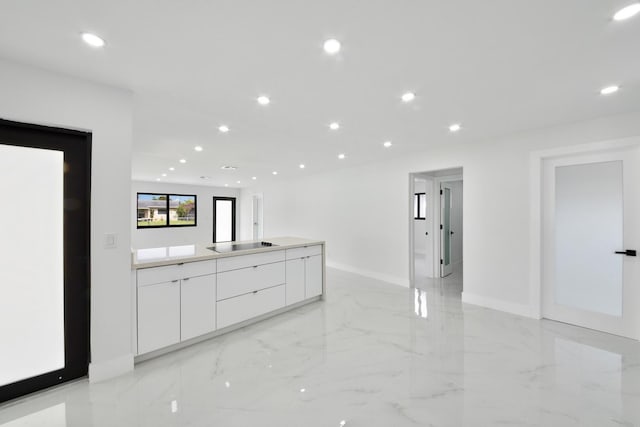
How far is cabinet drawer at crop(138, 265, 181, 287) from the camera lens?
248cm

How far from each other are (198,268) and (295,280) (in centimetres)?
143

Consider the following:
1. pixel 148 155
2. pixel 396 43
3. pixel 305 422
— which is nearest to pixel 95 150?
pixel 396 43

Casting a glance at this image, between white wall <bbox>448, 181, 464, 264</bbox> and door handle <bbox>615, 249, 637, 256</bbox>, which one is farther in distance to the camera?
white wall <bbox>448, 181, 464, 264</bbox>

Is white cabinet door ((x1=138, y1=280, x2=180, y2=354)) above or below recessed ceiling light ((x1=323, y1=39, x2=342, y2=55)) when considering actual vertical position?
below

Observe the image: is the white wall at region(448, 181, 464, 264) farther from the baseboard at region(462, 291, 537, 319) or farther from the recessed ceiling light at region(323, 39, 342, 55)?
the recessed ceiling light at region(323, 39, 342, 55)

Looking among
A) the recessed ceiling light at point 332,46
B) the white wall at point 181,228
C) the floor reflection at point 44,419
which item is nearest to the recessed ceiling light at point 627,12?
the recessed ceiling light at point 332,46

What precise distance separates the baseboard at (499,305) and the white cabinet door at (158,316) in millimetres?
3978

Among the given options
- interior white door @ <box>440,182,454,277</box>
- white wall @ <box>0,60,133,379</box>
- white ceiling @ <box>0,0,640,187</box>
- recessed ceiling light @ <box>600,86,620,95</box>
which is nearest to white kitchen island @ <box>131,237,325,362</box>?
white wall @ <box>0,60,133,379</box>

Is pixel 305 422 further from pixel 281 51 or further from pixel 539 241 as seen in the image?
pixel 539 241

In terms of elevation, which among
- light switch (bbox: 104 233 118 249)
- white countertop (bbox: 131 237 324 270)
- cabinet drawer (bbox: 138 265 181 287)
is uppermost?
light switch (bbox: 104 233 118 249)

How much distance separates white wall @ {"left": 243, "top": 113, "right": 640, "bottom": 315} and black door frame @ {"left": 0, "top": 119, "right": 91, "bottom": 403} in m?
4.43

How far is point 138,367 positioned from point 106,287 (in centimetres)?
79

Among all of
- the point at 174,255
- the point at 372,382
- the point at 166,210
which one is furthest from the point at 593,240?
the point at 166,210

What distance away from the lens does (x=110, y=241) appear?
7.50 ft
